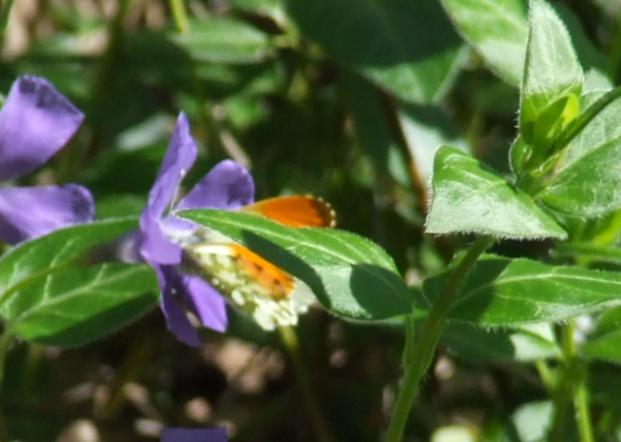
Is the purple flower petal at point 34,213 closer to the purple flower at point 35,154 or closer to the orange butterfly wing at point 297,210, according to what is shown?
the purple flower at point 35,154

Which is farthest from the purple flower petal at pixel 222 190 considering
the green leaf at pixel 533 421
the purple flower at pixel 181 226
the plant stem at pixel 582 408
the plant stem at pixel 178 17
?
the plant stem at pixel 178 17

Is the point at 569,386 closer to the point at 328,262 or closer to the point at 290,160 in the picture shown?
the point at 328,262

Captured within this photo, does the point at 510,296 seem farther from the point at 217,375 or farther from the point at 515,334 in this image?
the point at 217,375

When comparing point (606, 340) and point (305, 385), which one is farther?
point (305, 385)

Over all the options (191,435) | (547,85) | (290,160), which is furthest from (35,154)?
(290,160)

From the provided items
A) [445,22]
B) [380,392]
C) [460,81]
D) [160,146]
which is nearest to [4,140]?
[160,146]

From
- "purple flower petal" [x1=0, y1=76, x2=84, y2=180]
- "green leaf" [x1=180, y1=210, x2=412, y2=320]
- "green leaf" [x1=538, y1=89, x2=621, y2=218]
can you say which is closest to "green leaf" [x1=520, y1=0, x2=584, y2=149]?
"green leaf" [x1=538, y1=89, x2=621, y2=218]
